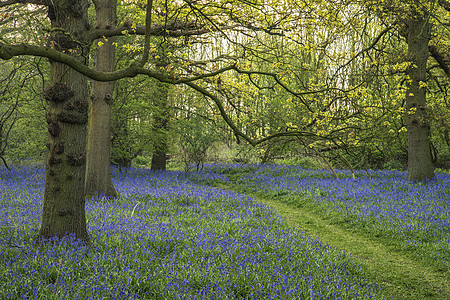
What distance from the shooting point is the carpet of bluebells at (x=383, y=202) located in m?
7.45

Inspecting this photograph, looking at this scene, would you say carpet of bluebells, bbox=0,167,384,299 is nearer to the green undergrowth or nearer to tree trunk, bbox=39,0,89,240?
tree trunk, bbox=39,0,89,240

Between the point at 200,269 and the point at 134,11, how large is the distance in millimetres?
10185

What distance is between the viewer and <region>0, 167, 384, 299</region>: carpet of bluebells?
12.0 feet

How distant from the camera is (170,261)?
4543 mm

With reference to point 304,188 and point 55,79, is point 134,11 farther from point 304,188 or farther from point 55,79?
point 304,188

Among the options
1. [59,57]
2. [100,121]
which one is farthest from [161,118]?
[59,57]

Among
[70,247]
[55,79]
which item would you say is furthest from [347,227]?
[55,79]

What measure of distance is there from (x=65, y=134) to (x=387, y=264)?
6.75m

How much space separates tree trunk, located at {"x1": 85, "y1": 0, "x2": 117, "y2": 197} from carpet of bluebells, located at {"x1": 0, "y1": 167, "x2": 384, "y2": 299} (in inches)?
81.5

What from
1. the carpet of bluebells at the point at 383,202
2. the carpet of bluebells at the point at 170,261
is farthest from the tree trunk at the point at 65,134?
the carpet of bluebells at the point at 383,202

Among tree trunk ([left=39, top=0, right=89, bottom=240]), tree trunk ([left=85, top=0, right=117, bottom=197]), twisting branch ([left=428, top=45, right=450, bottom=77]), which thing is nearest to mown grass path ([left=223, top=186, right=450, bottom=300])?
tree trunk ([left=39, top=0, right=89, bottom=240])

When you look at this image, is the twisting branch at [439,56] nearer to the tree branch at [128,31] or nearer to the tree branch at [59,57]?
the tree branch at [128,31]

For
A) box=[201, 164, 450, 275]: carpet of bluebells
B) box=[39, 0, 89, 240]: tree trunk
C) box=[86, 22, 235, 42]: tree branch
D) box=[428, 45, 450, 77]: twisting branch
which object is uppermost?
box=[428, 45, 450, 77]: twisting branch

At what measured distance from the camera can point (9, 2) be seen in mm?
6086
